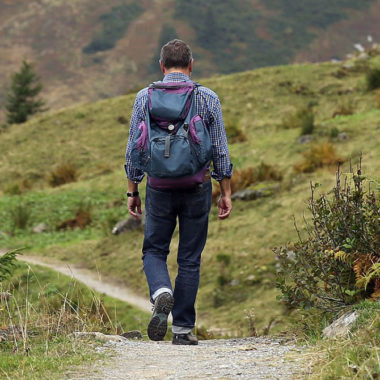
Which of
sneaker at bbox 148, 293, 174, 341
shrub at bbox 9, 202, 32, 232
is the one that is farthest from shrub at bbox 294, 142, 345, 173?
sneaker at bbox 148, 293, 174, 341

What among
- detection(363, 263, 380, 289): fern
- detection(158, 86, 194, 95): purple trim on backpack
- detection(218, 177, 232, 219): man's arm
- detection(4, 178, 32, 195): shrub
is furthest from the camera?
detection(4, 178, 32, 195): shrub

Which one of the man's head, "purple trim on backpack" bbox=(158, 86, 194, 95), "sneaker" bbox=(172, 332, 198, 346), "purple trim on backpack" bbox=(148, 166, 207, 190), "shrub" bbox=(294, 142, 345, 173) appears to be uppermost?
the man's head

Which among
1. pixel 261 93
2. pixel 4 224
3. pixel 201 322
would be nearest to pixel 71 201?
pixel 4 224

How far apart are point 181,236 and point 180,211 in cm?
21

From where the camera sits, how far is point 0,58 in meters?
160

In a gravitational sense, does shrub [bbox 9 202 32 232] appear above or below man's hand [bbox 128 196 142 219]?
below

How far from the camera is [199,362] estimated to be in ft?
14.0

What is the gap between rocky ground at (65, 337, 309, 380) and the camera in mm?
3865

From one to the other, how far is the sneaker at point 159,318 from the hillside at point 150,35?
13565cm

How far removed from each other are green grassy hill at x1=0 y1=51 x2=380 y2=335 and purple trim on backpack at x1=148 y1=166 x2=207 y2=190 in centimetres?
225

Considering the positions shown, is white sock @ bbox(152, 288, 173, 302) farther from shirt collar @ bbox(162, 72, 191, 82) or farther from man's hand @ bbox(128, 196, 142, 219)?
shirt collar @ bbox(162, 72, 191, 82)

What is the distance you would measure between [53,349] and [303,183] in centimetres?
902

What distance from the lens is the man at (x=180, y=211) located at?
4992 mm


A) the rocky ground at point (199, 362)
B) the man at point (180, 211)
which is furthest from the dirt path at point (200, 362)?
the man at point (180, 211)
